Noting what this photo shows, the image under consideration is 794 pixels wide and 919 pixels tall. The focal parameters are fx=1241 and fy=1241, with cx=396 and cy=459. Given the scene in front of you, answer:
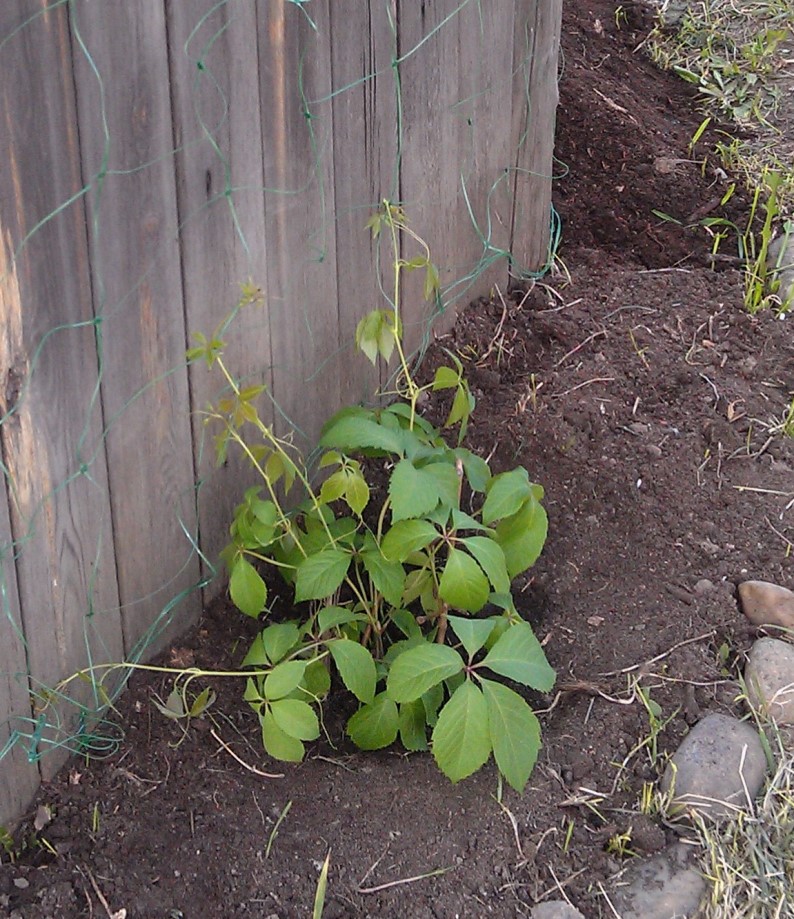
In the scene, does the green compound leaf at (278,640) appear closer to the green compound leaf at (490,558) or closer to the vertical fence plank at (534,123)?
the green compound leaf at (490,558)

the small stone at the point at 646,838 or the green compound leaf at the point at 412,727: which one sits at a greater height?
the green compound leaf at the point at 412,727

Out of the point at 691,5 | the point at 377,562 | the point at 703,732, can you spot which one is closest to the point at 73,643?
the point at 377,562

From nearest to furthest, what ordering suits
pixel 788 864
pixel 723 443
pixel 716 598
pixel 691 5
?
pixel 788 864, pixel 716 598, pixel 723 443, pixel 691 5

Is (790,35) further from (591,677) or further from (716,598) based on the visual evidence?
(591,677)

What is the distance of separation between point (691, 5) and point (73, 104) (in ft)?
10.1

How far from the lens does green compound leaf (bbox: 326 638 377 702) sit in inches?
84.9

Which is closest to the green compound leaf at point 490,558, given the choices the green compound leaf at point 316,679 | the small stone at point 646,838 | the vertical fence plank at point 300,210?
the green compound leaf at point 316,679

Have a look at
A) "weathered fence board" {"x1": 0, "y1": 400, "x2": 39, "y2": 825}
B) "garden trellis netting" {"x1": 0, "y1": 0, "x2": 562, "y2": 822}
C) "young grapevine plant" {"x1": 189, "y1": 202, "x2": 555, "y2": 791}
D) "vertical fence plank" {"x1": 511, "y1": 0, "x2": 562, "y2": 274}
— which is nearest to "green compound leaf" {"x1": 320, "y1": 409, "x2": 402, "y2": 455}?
"young grapevine plant" {"x1": 189, "y1": 202, "x2": 555, "y2": 791}

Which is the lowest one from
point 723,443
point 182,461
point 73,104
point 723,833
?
point 723,833

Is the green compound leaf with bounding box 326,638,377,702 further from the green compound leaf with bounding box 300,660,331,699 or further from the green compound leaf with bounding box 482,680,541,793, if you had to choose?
the green compound leaf with bounding box 482,680,541,793

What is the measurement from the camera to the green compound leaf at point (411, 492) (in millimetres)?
2158

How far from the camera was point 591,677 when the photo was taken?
2447mm

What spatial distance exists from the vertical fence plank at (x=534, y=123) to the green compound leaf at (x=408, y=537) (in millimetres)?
1377

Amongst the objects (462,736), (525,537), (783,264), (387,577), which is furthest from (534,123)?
(462,736)
